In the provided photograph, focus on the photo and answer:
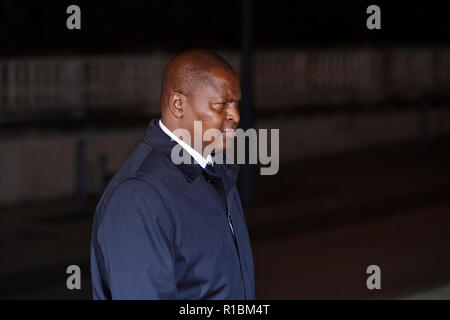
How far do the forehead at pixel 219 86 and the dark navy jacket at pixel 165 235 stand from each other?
19cm

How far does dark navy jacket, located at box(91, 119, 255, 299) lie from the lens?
9.50 ft

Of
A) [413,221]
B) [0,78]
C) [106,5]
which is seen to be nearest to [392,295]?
[413,221]

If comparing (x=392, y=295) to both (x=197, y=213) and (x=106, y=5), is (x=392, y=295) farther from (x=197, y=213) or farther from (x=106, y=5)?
(x=106, y=5)

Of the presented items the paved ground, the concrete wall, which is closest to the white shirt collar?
the paved ground

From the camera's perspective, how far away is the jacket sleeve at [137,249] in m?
2.89

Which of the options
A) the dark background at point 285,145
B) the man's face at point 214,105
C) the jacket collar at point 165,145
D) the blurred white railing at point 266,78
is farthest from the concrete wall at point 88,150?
the man's face at point 214,105

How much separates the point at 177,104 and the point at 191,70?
11cm

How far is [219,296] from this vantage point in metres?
3.05

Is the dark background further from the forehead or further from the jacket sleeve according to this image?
the jacket sleeve

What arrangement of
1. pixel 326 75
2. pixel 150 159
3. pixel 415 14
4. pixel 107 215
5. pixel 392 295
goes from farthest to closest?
1. pixel 415 14
2. pixel 326 75
3. pixel 392 295
4. pixel 150 159
5. pixel 107 215

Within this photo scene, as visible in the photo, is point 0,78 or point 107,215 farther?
point 0,78

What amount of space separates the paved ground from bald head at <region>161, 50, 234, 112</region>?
5556 mm

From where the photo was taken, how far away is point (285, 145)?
651 inches
